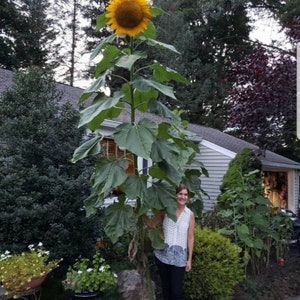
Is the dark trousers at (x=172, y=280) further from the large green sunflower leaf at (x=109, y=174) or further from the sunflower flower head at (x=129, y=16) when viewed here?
the sunflower flower head at (x=129, y=16)

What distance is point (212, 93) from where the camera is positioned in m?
22.1

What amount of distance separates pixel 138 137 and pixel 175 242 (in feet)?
4.27

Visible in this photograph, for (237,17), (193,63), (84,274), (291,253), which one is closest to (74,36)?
(193,63)

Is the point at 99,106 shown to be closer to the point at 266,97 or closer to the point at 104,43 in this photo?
the point at 104,43

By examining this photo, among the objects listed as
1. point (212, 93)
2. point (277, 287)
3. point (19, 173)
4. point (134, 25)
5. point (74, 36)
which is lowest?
point (277, 287)

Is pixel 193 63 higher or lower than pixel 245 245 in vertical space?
higher

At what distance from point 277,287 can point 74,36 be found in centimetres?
2260

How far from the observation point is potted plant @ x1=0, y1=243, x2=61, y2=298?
3852 millimetres

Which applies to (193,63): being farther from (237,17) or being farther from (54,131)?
(54,131)

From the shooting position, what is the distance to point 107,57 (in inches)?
136

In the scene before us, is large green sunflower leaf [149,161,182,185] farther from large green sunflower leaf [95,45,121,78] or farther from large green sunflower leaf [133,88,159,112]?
large green sunflower leaf [95,45,121,78]

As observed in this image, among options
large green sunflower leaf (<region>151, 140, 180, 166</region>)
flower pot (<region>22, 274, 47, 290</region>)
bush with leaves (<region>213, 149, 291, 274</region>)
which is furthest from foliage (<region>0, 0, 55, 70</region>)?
large green sunflower leaf (<region>151, 140, 180, 166</region>)

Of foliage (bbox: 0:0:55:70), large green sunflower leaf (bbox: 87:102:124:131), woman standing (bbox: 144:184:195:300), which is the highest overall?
foliage (bbox: 0:0:55:70)

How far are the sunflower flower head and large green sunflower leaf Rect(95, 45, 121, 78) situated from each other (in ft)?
0.66
